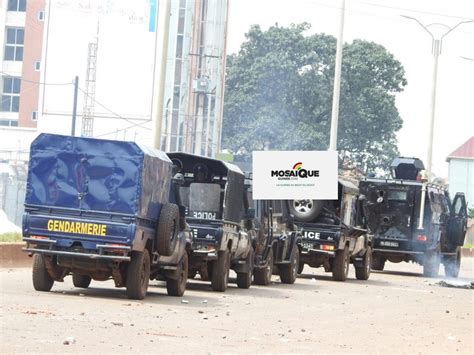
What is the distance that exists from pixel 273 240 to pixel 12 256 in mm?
5430

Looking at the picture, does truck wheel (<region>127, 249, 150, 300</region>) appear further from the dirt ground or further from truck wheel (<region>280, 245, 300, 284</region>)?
truck wheel (<region>280, 245, 300, 284</region>)

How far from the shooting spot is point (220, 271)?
22891 mm

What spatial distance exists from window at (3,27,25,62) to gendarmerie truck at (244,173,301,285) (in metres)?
70.3

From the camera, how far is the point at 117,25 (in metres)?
77.3

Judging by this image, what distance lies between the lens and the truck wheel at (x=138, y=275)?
61.6 feet

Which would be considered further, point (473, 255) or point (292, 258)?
point (473, 255)

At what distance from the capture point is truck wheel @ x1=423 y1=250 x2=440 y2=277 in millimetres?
37128

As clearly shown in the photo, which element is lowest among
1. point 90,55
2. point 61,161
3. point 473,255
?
point 473,255

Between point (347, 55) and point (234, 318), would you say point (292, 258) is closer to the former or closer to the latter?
point (234, 318)

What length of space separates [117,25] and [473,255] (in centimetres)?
2504

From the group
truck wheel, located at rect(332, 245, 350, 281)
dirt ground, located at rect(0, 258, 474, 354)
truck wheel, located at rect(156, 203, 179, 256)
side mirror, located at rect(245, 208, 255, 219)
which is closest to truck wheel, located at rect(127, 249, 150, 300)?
dirt ground, located at rect(0, 258, 474, 354)

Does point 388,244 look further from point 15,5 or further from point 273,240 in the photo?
point 15,5

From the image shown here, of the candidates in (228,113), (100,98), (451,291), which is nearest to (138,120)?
(100,98)

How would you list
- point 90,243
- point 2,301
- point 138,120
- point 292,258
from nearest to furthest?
point 2,301, point 90,243, point 292,258, point 138,120
